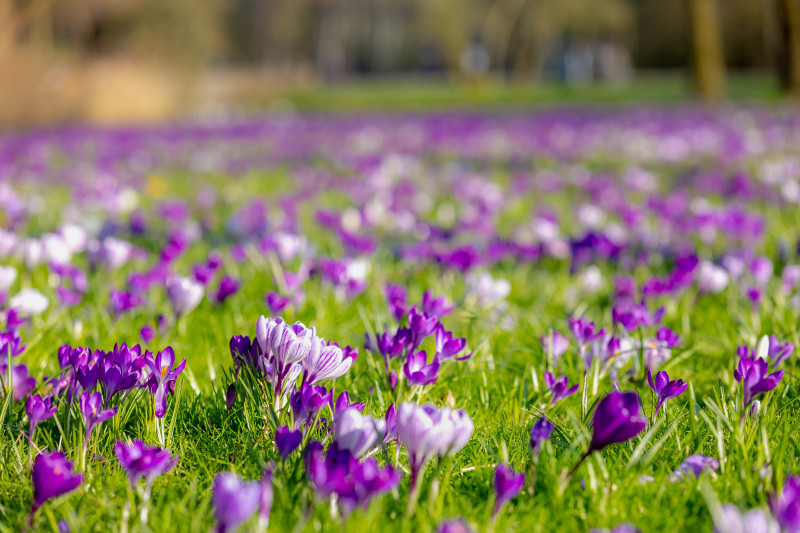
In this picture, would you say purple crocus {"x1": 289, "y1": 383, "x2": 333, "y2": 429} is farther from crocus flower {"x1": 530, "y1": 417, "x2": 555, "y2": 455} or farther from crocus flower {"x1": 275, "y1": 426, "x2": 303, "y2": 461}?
crocus flower {"x1": 530, "y1": 417, "x2": 555, "y2": 455}

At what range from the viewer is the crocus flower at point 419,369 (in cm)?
196

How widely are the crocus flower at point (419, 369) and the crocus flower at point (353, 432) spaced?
0.41 meters

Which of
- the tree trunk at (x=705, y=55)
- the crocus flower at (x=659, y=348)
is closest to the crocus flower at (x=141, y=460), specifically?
the crocus flower at (x=659, y=348)

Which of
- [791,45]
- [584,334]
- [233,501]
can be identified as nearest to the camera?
[233,501]

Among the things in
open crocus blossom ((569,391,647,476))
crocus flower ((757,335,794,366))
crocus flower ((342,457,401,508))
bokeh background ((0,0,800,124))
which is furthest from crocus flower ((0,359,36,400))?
bokeh background ((0,0,800,124))

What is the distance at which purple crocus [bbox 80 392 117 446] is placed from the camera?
172cm

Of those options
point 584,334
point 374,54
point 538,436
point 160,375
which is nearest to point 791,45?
point 584,334

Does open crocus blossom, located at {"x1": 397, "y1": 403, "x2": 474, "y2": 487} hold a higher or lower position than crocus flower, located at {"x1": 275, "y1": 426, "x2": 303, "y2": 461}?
higher

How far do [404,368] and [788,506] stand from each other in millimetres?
932

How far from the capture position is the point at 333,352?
1.79 meters

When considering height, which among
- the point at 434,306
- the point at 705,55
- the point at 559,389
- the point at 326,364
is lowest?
the point at 705,55

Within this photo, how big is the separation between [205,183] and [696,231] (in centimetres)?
509

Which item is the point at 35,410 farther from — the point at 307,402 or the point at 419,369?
the point at 419,369

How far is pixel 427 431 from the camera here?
1468 millimetres
